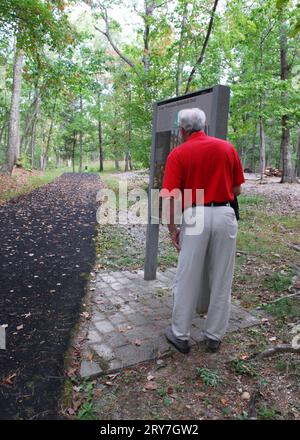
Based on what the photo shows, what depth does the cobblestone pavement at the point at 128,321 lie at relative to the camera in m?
2.80

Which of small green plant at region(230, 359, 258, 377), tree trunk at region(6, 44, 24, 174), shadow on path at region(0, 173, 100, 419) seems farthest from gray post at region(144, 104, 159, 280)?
tree trunk at region(6, 44, 24, 174)

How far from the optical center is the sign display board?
303 centimetres

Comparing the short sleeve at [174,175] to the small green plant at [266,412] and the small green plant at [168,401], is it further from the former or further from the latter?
the small green plant at [266,412]

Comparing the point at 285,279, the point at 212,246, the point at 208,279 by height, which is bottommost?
the point at 285,279

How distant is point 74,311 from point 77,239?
10.2ft

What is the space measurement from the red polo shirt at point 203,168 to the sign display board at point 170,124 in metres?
0.53

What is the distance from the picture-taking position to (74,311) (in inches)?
140

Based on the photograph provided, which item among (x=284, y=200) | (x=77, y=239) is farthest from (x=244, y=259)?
(x=284, y=200)

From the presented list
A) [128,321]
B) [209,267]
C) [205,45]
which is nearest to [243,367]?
[209,267]

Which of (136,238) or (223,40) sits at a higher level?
(223,40)

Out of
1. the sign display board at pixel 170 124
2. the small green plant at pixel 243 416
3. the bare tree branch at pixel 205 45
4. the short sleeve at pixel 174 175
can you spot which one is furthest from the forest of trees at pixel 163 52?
the small green plant at pixel 243 416

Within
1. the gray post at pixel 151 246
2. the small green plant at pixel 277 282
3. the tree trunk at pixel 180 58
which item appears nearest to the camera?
the small green plant at pixel 277 282

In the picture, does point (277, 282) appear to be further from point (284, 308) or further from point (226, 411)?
point (226, 411)

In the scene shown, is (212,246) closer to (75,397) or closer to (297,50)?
(75,397)
